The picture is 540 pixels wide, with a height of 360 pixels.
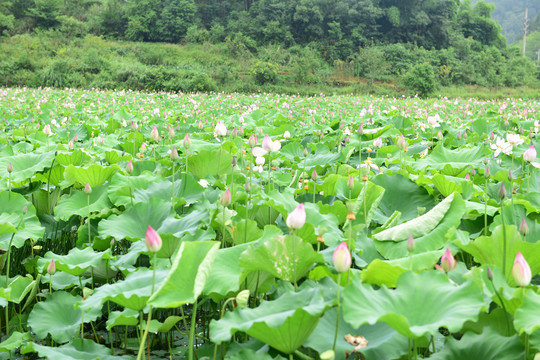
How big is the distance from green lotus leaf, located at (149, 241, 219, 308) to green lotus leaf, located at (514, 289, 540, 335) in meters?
0.50

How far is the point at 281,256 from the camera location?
881 mm

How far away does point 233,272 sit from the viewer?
0.96 meters

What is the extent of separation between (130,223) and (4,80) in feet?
69.1

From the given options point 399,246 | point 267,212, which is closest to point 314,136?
point 267,212

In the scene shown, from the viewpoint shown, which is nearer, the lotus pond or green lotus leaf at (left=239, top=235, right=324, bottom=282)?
the lotus pond

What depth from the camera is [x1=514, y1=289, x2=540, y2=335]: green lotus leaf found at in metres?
0.65

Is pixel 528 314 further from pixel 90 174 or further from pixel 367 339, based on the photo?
pixel 90 174

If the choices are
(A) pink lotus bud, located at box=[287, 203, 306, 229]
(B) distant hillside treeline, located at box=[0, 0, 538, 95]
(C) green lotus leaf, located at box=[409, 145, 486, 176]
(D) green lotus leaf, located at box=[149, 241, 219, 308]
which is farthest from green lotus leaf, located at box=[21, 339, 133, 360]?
(B) distant hillside treeline, located at box=[0, 0, 538, 95]

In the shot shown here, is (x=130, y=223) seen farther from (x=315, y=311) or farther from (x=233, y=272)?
(x=315, y=311)

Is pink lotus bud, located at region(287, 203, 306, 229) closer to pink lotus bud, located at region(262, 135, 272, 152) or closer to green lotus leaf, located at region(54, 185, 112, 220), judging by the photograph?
pink lotus bud, located at region(262, 135, 272, 152)

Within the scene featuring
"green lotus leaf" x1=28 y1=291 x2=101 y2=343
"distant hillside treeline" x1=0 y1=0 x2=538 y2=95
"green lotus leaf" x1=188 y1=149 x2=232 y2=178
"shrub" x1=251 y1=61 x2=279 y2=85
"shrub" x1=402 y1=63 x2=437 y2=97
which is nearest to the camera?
"green lotus leaf" x1=28 y1=291 x2=101 y2=343

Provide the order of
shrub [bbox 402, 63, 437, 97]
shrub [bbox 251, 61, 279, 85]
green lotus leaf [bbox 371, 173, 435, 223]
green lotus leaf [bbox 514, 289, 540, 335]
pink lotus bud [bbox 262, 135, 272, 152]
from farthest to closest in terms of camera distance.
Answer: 1. shrub [bbox 251, 61, 279, 85]
2. shrub [bbox 402, 63, 437, 97]
3. green lotus leaf [bbox 371, 173, 435, 223]
4. pink lotus bud [bbox 262, 135, 272, 152]
5. green lotus leaf [bbox 514, 289, 540, 335]

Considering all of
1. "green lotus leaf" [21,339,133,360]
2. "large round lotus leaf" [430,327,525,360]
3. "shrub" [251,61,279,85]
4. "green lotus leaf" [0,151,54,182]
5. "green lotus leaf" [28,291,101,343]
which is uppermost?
"large round lotus leaf" [430,327,525,360]

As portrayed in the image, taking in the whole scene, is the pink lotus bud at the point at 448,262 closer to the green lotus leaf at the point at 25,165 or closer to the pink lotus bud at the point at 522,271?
the pink lotus bud at the point at 522,271
